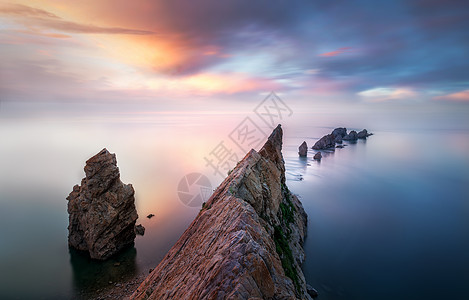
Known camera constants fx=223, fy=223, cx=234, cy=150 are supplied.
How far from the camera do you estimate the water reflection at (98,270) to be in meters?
25.8

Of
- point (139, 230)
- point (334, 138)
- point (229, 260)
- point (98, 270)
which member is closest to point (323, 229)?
point (139, 230)

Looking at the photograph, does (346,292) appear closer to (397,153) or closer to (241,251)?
(241,251)

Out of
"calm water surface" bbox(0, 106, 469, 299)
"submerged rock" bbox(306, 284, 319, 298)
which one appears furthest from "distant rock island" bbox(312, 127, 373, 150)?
"submerged rock" bbox(306, 284, 319, 298)

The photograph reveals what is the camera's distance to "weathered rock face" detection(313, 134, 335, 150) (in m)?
120

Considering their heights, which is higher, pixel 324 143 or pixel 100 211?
pixel 324 143

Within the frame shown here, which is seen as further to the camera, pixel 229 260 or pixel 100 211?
pixel 100 211

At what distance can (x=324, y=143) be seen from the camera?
120875mm

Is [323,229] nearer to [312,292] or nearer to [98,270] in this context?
[312,292]

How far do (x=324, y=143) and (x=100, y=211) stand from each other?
373ft

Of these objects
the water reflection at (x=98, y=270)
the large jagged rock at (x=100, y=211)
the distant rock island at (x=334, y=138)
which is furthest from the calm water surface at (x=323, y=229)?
the distant rock island at (x=334, y=138)

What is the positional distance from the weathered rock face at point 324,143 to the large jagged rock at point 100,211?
353 ft

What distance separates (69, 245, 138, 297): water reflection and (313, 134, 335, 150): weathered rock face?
355ft

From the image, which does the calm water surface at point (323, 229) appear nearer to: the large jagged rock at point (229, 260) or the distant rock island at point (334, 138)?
the large jagged rock at point (229, 260)

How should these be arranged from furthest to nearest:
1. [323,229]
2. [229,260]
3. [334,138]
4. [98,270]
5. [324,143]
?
[334,138] → [324,143] → [323,229] → [98,270] → [229,260]
